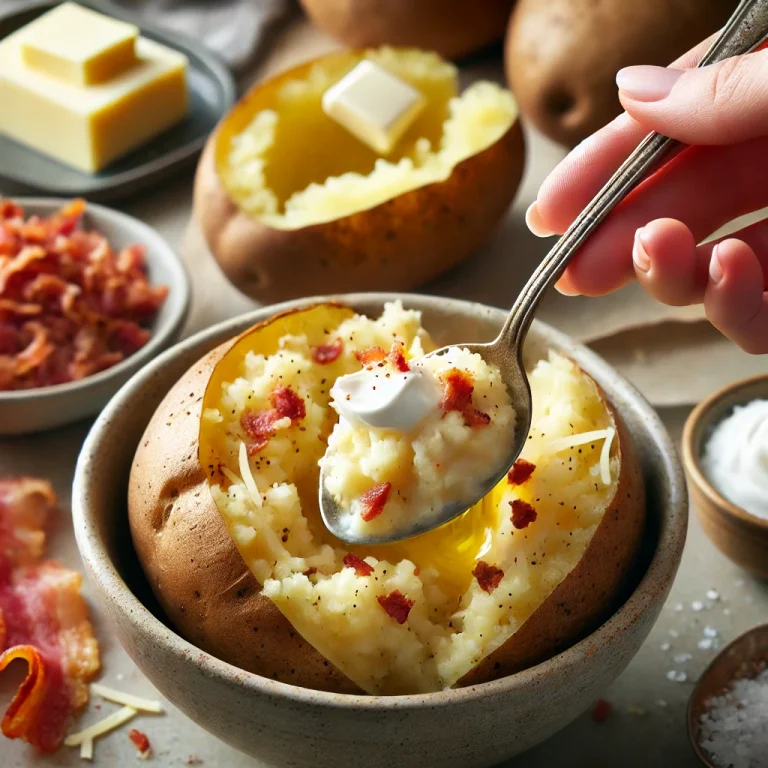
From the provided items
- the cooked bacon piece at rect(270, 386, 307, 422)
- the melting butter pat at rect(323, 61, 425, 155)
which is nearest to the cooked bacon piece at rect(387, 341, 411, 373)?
the cooked bacon piece at rect(270, 386, 307, 422)

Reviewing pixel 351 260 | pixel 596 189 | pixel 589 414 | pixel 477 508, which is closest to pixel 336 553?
pixel 477 508

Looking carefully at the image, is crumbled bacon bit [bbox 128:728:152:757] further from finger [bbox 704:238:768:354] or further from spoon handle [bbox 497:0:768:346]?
finger [bbox 704:238:768:354]

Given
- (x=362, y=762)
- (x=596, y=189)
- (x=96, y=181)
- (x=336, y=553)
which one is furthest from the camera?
(x=96, y=181)

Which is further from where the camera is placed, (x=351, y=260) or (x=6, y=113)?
(x=6, y=113)

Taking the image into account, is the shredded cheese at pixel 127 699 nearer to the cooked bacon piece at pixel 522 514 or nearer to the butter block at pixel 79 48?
the cooked bacon piece at pixel 522 514

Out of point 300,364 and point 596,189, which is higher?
point 596,189

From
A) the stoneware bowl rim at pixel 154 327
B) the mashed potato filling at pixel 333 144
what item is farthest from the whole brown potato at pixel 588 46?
the stoneware bowl rim at pixel 154 327

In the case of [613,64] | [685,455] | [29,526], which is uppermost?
[613,64]

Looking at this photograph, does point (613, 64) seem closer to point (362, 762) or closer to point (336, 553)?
point (336, 553)
